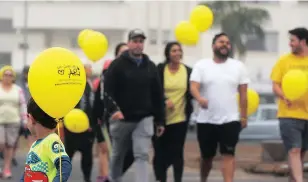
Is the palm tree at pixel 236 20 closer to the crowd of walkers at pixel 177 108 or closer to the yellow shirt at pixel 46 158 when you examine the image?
the crowd of walkers at pixel 177 108

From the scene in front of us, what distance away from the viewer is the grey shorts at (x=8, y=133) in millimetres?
12964

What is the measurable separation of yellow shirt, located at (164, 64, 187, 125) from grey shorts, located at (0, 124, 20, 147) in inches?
136

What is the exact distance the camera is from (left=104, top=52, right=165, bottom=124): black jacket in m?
9.61

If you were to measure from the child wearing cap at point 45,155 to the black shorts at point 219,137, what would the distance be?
4.23 m

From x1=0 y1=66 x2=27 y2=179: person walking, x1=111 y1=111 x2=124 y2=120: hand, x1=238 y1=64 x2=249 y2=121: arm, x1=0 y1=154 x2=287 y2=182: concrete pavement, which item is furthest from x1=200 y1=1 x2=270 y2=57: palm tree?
x1=111 y1=111 x2=124 y2=120: hand

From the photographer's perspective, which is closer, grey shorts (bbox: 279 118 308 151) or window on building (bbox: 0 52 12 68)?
grey shorts (bbox: 279 118 308 151)

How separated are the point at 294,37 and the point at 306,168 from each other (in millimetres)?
3975

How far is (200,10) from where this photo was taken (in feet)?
39.5

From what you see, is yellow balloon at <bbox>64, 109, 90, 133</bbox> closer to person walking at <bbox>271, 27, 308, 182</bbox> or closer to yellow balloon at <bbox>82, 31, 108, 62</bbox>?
yellow balloon at <bbox>82, 31, 108, 62</bbox>

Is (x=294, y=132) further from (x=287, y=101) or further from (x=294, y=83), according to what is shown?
(x=294, y=83)

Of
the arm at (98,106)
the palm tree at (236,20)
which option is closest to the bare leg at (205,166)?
the arm at (98,106)

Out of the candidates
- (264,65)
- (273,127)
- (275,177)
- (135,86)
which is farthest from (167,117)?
(264,65)

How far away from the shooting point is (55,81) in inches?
229

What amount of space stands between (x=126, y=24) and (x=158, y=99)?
54.2m
